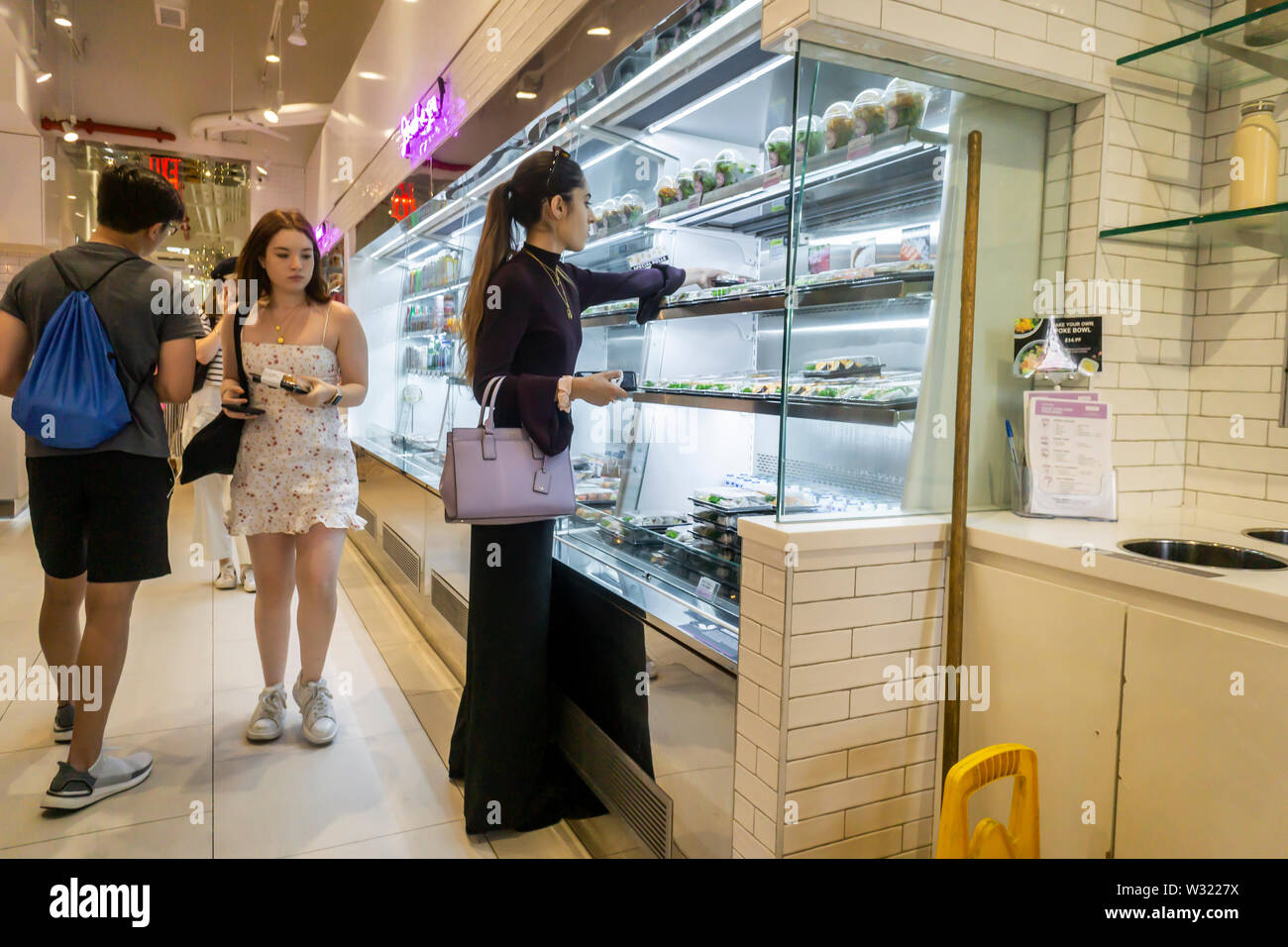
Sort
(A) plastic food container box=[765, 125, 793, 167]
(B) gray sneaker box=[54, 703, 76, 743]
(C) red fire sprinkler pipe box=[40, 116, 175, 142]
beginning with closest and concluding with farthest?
(A) plastic food container box=[765, 125, 793, 167], (B) gray sneaker box=[54, 703, 76, 743], (C) red fire sprinkler pipe box=[40, 116, 175, 142]

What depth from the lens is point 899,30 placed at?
1646 mm

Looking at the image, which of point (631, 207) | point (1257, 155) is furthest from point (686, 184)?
point (1257, 155)

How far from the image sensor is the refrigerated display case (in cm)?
180

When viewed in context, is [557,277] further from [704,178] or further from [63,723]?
[63,723]

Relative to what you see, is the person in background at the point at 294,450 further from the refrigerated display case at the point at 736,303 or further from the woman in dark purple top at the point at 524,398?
the woman in dark purple top at the point at 524,398

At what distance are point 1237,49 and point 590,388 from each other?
5.40 feet

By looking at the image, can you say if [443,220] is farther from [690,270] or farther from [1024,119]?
[1024,119]

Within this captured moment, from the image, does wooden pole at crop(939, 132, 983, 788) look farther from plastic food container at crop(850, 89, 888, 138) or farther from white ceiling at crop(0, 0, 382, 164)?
white ceiling at crop(0, 0, 382, 164)

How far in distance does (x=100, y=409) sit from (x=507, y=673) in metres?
1.33

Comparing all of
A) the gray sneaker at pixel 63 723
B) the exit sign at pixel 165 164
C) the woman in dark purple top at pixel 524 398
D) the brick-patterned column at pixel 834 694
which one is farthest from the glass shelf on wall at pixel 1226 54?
the exit sign at pixel 165 164

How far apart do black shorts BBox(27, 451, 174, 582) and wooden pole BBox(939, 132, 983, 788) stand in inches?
83.8

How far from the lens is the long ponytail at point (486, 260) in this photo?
225 cm

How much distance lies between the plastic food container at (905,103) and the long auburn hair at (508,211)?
85cm

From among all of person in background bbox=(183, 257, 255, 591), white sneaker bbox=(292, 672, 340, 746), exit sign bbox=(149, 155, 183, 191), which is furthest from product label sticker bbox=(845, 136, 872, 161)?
exit sign bbox=(149, 155, 183, 191)
